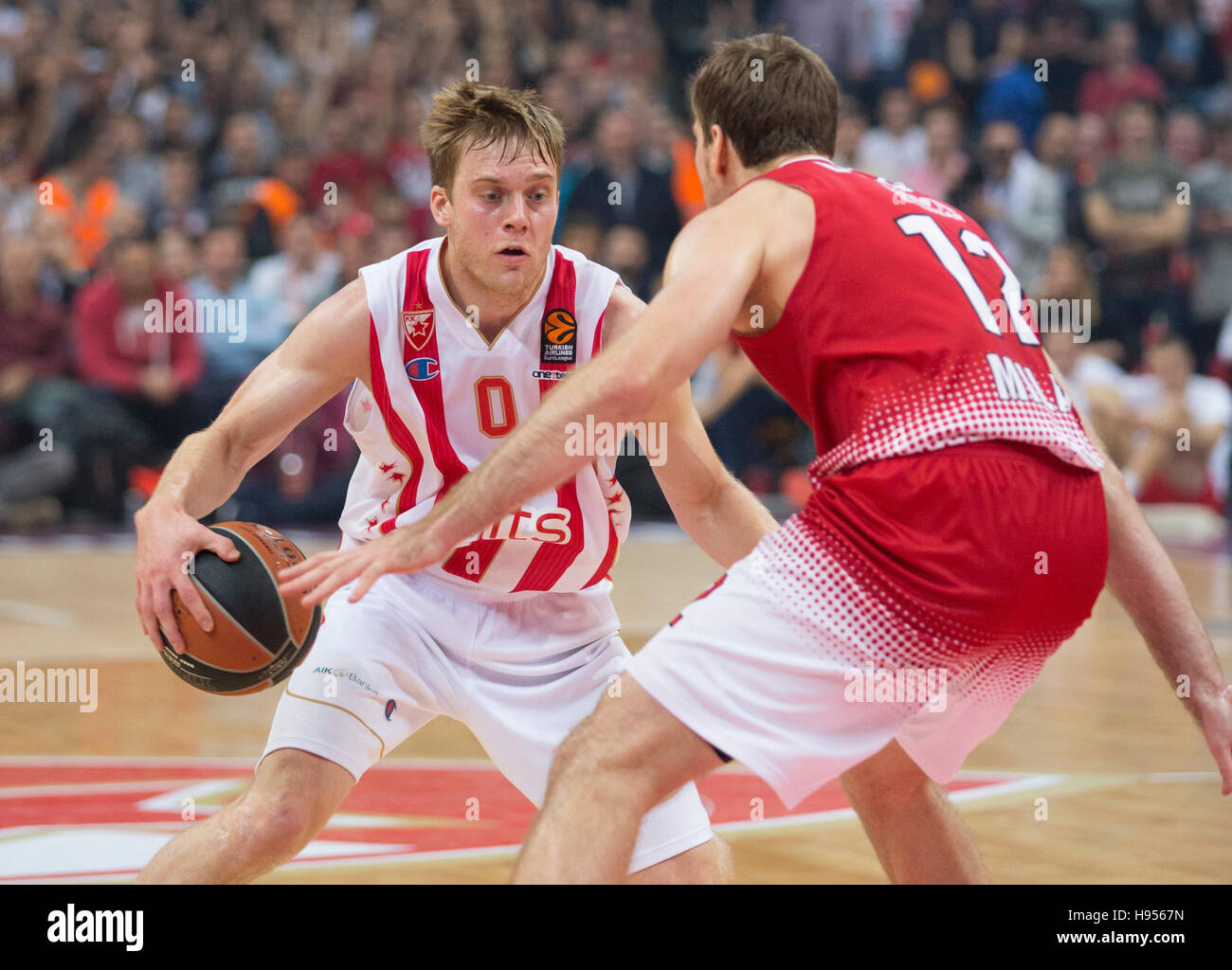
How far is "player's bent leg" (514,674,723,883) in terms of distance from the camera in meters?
2.94

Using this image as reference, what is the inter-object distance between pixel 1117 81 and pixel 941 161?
283 centimetres

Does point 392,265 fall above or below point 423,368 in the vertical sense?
above

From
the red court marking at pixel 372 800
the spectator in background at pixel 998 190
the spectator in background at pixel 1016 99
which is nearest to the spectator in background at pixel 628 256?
the spectator in background at pixel 998 190

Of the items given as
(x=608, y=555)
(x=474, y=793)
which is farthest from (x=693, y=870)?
(x=474, y=793)

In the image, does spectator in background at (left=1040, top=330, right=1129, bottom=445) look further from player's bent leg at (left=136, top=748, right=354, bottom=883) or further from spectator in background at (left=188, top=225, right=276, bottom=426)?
player's bent leg at (left=136, top=748, right=354, bottom=883)

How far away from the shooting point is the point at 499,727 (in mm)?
4094

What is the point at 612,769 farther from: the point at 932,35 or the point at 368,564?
the point at 932,35

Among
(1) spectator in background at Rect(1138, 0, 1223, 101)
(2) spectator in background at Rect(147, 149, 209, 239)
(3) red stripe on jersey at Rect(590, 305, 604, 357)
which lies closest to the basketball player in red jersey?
(3) red stripe on jersey at Rect(590, 305, 604, 357)

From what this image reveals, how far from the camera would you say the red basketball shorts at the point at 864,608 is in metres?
3.08

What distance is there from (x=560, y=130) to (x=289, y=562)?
1.41 m

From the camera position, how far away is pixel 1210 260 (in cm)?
1421

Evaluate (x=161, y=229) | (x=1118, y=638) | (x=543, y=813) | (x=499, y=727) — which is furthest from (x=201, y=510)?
(x=161, y=229)
